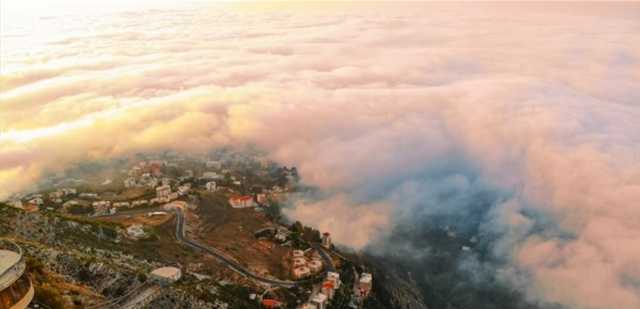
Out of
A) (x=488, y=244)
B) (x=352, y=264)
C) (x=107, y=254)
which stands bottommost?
(x=488, y=244)

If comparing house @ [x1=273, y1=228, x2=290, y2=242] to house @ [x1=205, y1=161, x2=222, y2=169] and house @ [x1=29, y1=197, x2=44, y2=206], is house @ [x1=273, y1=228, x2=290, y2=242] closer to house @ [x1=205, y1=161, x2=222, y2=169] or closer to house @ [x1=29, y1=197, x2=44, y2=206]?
house @ [x1=205, y1=161, x2=222, y2=169]

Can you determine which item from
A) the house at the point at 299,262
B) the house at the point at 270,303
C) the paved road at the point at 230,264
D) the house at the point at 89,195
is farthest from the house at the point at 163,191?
the house at the point at 270,303

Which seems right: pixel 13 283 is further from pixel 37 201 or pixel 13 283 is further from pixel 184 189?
pixel 184 189

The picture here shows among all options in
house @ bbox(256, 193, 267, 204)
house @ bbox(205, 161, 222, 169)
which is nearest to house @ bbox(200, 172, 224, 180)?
house @ bbox(205, 161, 222, 169)

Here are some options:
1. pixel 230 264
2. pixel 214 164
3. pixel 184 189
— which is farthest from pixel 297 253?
pixel 214 164

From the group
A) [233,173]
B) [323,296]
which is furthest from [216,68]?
[323,296]

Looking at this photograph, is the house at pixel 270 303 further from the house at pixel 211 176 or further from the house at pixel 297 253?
the house at pixel 211 176

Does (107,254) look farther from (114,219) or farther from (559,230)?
(559,230)
